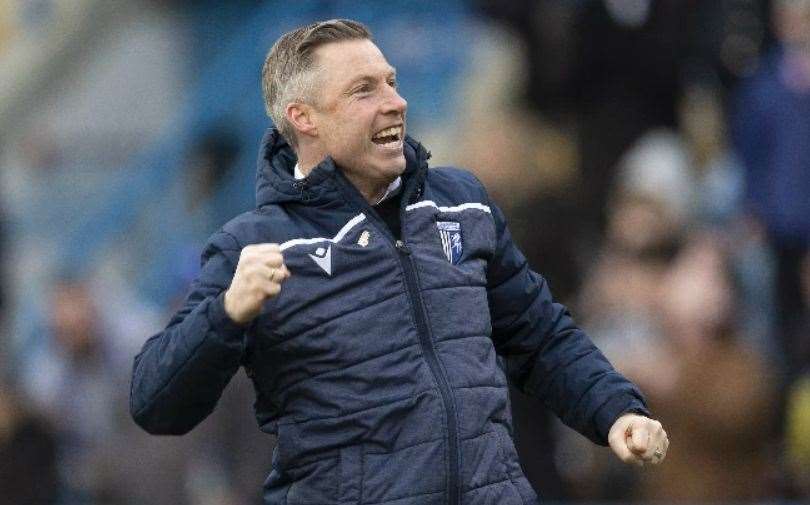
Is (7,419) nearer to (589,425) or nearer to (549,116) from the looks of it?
(549,116)

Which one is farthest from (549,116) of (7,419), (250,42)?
(7,419)

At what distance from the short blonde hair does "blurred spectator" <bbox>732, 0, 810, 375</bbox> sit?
4758mm

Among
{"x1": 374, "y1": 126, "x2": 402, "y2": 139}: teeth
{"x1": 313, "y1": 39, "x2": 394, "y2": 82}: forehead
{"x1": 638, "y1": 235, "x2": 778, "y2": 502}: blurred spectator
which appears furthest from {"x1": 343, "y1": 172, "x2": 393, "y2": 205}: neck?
{"x1": 638, "y1": 235, "x2": 778, "y2": 502}: blurred spectator

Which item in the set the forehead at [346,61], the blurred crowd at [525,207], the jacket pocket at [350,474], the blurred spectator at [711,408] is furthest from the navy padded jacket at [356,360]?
the blurred crowd at [525,207]

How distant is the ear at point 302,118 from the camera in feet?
14.4

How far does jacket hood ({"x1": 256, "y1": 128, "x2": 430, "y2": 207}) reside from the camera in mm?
4285

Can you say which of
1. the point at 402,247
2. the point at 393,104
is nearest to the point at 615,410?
the point at 402,247

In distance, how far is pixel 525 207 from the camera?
9.11 metres

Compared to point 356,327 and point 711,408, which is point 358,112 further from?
point 711,408

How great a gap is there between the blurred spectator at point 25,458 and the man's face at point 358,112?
5324 mm

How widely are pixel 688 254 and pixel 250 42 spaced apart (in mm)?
2537

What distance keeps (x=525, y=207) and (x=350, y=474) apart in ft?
16.6

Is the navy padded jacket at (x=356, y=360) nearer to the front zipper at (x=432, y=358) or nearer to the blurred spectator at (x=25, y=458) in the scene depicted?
→ the front zipper at (x=432, y=358)

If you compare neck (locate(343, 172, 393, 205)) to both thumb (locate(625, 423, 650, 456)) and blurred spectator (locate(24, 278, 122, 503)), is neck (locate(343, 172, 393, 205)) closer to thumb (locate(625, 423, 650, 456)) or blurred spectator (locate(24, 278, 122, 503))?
thumb (locate(625, 423, 650, 456))
